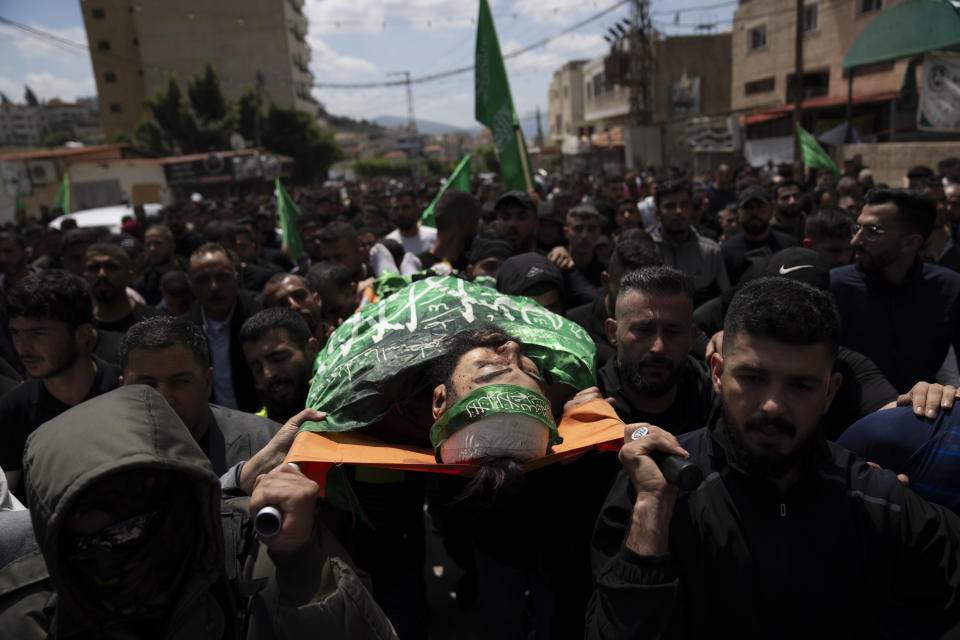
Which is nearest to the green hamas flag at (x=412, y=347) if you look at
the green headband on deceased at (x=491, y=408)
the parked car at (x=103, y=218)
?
the green headband on deceased at (x=491, y=408)

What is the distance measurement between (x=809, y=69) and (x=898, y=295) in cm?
2672

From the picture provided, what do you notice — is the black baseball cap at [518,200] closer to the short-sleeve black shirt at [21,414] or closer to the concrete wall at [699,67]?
the short-sleeve black shirt at [21,414]

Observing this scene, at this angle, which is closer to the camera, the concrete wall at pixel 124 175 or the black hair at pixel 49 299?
the black hair at pixel 49 299

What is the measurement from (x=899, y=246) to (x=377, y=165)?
207 feet

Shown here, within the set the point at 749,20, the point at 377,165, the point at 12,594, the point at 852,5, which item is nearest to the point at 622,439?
the point at 12,594

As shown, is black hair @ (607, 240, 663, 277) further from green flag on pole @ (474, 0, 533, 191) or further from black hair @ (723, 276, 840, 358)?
green flag on pole @ (474, 0, 533, 191)

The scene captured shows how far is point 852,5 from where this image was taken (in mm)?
22859

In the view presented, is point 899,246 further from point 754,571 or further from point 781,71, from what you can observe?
point 781,71

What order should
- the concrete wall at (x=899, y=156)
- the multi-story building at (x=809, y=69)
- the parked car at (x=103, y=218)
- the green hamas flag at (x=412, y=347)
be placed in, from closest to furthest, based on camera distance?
1. the green hamas flag at (x=412, y=347)
2. the concrete wall at (x=899, y=156)
3. the parked car at (x=103, y=218)
4. the multi-story building at (x=809, y=69)

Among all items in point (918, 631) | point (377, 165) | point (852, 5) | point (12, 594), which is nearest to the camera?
point (12, 594)

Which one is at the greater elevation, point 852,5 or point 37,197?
point 852,5

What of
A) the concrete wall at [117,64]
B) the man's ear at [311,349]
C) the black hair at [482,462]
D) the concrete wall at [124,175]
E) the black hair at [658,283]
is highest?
the concrete wall at [117,64]

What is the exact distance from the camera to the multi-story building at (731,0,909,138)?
21.4 meters

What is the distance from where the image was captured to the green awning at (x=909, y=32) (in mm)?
10844
